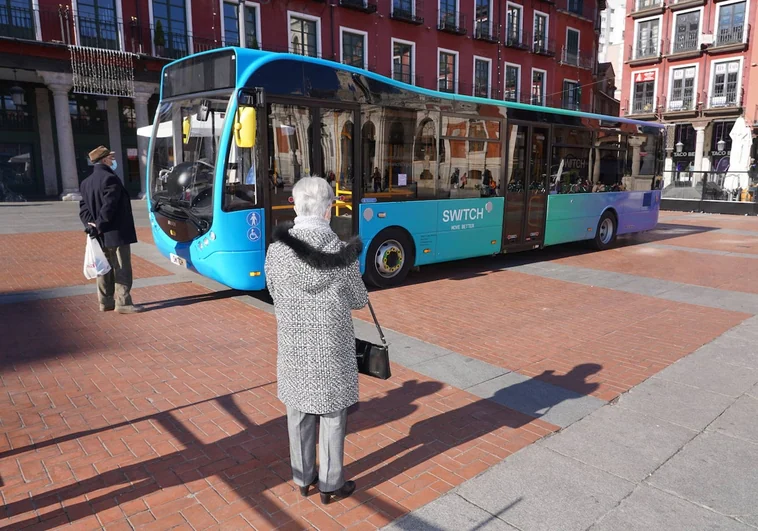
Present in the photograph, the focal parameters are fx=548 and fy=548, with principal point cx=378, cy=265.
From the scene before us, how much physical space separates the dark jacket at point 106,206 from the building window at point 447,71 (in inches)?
1078

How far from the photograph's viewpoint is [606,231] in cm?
1324

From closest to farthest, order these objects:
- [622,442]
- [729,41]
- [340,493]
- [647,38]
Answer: [340,493]
[622,442]
[729,41]
[647,38]

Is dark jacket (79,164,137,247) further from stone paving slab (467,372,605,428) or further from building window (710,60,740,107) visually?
building window (710,60,740,107)

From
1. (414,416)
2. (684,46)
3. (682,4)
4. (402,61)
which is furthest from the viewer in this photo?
(684,46)

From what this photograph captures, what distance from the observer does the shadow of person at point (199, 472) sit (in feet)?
9.73

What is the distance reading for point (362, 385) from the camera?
4.69 meters

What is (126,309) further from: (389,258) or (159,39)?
(159,39)

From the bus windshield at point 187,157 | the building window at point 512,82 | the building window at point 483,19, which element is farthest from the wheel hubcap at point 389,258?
the building window at point 512,82

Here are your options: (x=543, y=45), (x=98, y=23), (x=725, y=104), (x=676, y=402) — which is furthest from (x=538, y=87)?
(x=676, y=402)

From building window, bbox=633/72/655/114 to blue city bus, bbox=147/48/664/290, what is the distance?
37.3 m

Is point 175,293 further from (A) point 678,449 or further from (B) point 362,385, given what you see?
(A) point 678,449

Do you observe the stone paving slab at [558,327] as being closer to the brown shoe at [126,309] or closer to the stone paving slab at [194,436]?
the stone paving slab at [194,436]

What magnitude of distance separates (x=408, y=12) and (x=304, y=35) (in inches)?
253

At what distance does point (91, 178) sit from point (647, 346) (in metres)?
6.57
